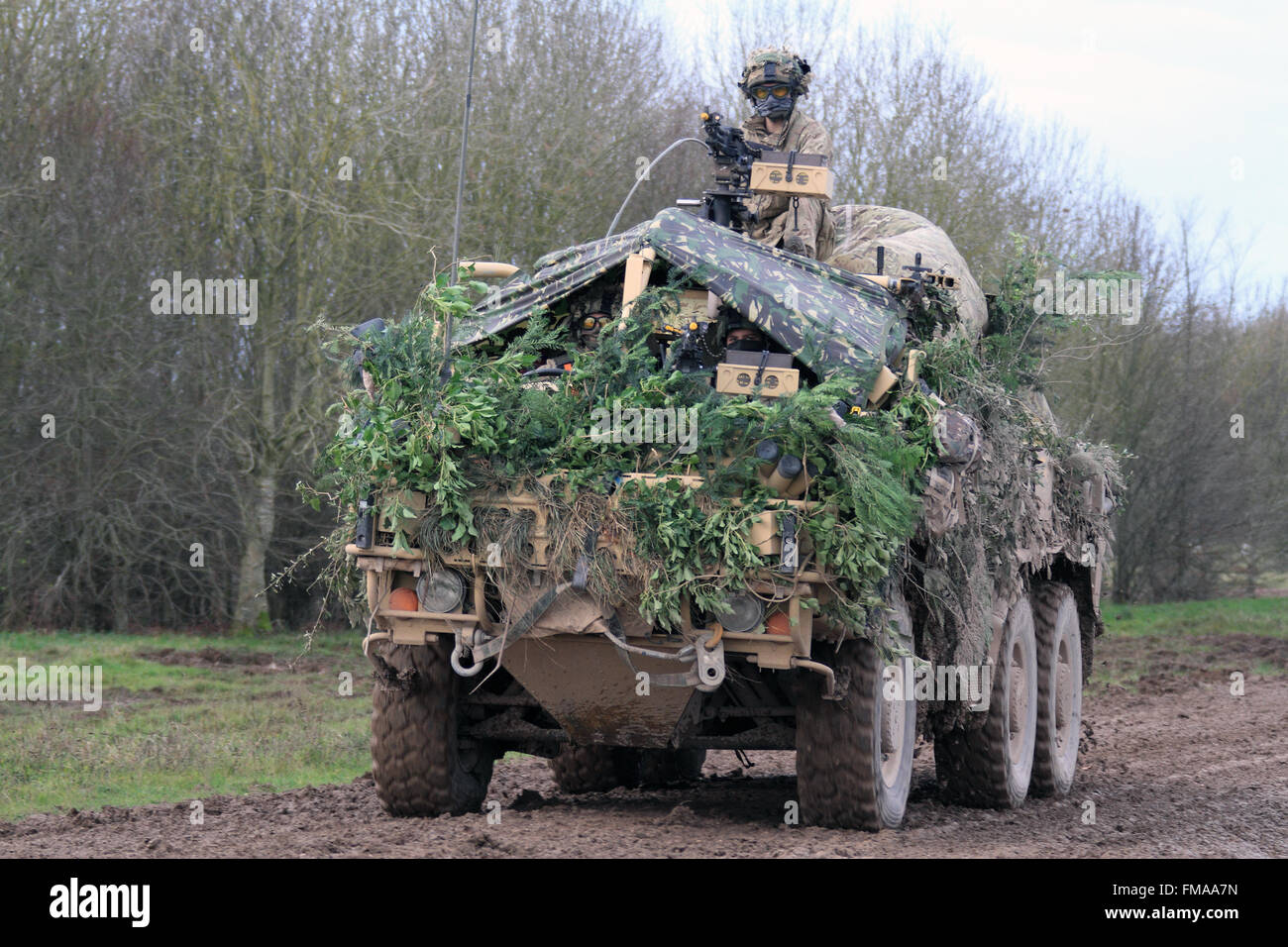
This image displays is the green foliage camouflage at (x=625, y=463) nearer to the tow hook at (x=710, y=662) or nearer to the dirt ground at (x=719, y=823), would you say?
the tow hook at (x=710, y=662)

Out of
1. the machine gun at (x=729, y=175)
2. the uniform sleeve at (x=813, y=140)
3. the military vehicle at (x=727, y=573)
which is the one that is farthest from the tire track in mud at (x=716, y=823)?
the uniform sleeve at (x=813, y=140)

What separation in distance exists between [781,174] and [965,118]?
17.3m

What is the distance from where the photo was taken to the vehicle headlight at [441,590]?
269 inches

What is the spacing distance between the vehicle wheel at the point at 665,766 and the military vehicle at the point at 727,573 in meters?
1.86

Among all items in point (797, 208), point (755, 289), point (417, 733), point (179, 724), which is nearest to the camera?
point (755, 289)

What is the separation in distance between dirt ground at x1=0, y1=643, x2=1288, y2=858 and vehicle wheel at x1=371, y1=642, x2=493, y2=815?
0.19 meters

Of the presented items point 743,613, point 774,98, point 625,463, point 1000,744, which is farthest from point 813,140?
point 743,613

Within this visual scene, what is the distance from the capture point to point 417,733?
24.8 ft

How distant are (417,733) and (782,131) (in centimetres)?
442

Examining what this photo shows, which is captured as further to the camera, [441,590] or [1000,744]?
[1000,744]
